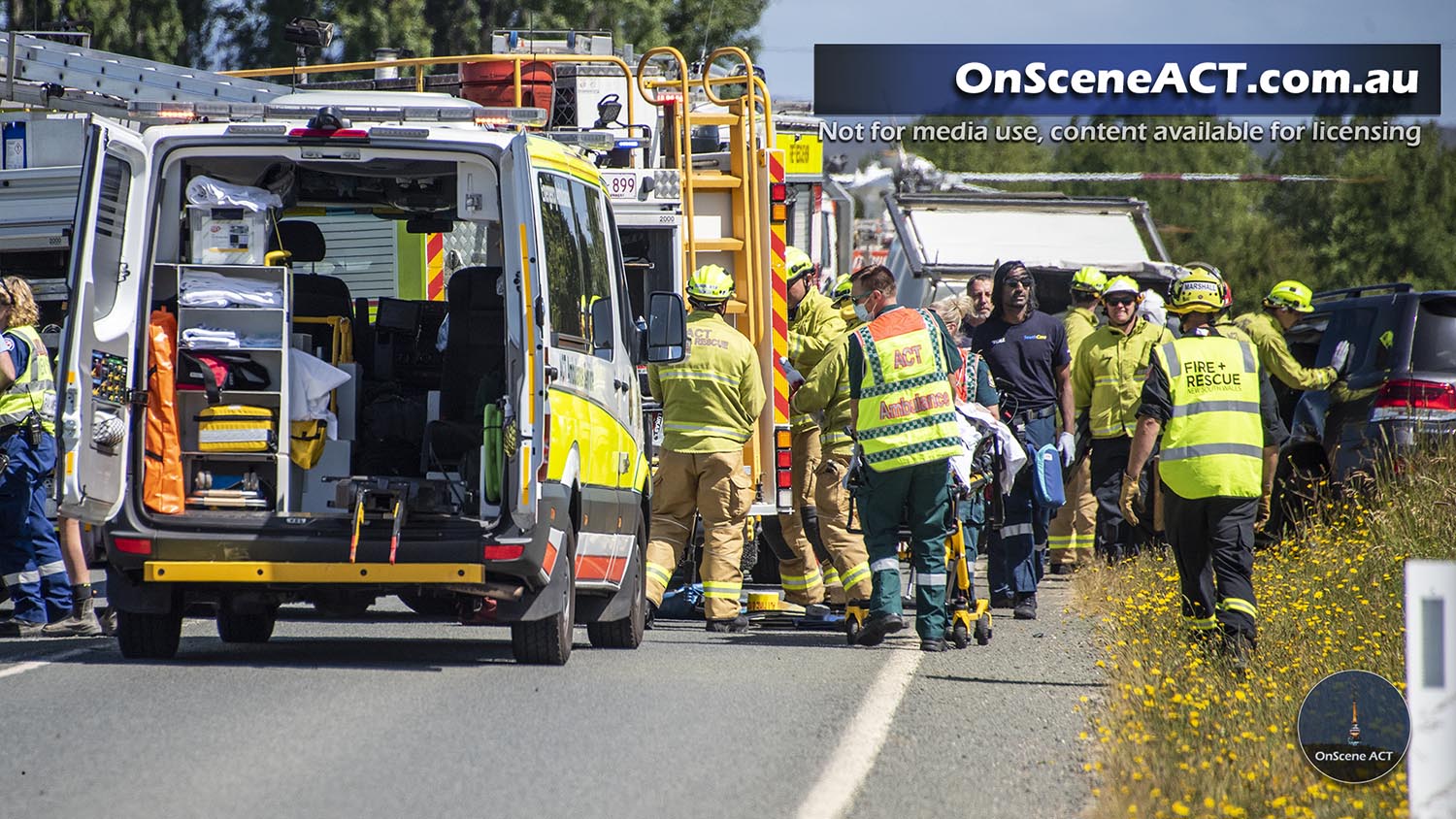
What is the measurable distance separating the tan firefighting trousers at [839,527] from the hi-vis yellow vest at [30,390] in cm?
408

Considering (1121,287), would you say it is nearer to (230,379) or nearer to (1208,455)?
(1208,455)

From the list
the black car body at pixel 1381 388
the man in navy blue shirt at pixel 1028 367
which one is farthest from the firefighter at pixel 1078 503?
the black car body at pixel 1381 388

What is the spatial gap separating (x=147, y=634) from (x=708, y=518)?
Answer: 3.16 metres

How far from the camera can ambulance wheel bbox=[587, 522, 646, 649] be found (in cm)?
1002

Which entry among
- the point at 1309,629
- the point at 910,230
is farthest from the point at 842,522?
the point at 910,230

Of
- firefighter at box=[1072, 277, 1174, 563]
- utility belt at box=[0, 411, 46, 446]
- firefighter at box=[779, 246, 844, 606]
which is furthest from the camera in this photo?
firefighter at box=[1072, 277, 1174, 563]

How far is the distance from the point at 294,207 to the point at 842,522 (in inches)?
131

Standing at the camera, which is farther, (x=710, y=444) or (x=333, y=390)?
(x=710, y=444)

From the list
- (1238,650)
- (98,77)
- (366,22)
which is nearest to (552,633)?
(1238,650)

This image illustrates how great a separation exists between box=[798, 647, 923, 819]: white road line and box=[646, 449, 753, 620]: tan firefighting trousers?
1802 millimetres

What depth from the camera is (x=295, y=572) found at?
8.55 meters

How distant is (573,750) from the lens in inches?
269

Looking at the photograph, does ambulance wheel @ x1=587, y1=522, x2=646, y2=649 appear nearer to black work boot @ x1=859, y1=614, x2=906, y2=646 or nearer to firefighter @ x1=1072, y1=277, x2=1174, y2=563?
black work boot @ x1=859, y1=614, x2=906, y2=646

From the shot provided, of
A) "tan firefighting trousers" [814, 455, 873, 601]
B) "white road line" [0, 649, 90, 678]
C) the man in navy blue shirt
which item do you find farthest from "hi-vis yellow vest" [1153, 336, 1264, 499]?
"white road line" [0, 649, 90, 678]
